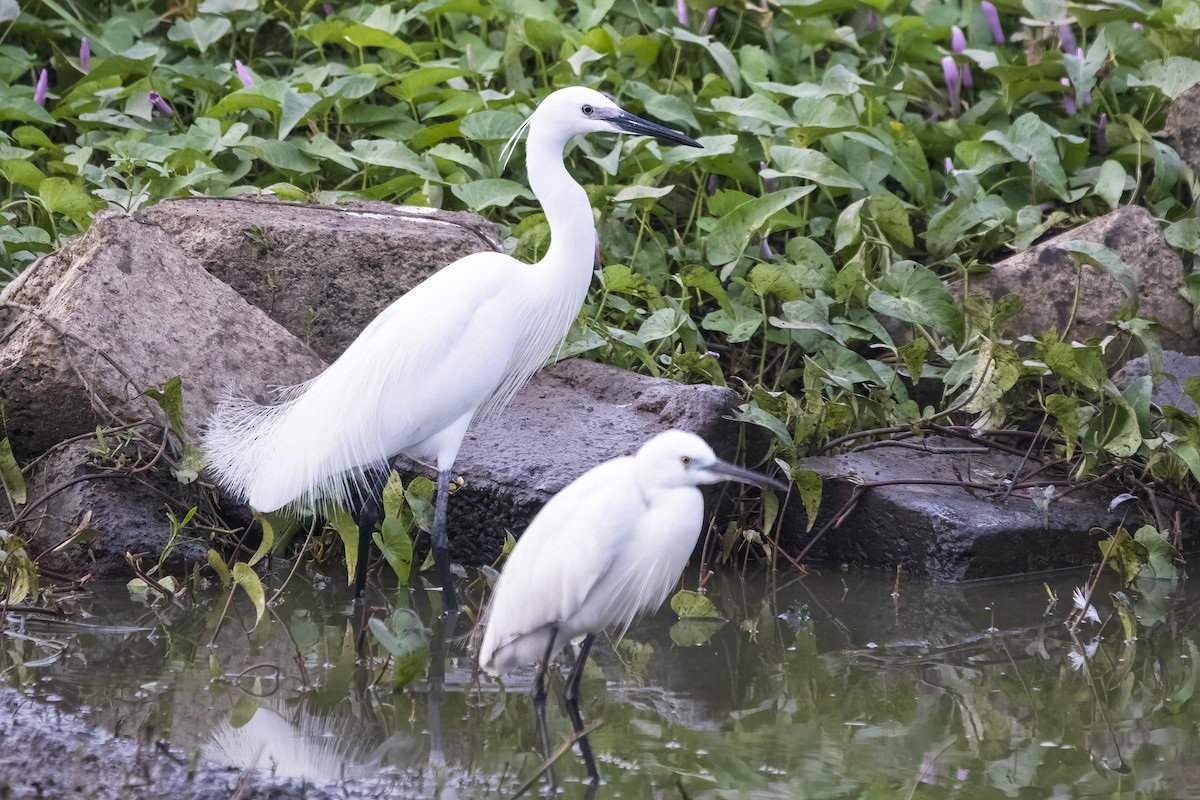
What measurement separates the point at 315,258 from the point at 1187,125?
4.27 metres

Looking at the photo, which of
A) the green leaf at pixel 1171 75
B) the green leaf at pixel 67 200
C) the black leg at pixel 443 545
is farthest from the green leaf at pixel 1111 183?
the green leaf at pixel 67 200

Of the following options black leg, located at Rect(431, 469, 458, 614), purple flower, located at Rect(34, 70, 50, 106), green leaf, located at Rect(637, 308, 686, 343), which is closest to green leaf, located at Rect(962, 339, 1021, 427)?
green leaf, located at Rect(637, 308, 686, 343)

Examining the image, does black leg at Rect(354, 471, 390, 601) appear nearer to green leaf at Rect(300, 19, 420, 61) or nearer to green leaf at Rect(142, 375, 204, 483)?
green leaf at Rect(142, 375, 204, 483)

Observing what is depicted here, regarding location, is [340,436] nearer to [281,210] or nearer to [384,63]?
[281,210]

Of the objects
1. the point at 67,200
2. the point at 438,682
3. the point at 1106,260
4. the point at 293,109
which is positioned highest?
the point at 293,109

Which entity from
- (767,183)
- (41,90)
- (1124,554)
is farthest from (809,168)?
(41,90)

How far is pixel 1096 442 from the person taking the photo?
462 cm

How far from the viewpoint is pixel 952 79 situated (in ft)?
22.4

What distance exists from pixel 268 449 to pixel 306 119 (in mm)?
2703

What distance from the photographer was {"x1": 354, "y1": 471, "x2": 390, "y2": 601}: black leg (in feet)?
14.3

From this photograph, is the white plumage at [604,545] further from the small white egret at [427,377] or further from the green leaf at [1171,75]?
the green leaf at [1171,75]

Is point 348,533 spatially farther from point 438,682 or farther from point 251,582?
point 438,682

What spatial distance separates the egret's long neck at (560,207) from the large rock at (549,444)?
22.6 inches

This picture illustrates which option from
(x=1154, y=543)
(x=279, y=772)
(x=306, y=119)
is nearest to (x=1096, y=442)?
(x=1154, y=543)
